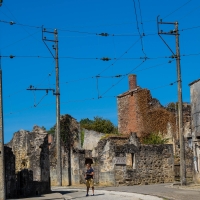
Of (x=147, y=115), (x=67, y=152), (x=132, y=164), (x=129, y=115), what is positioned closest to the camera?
(x=132, y=164)

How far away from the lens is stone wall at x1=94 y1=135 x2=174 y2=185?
34.2 meters

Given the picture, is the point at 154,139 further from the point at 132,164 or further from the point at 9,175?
the point at 9,175

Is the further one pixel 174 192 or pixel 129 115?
pixel 129 115

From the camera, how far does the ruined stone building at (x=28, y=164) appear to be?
22.5 metres

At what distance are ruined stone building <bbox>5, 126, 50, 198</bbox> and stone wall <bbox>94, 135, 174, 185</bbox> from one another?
7313mm

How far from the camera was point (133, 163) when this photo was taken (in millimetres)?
35531

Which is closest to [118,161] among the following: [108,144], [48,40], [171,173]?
[108,144]

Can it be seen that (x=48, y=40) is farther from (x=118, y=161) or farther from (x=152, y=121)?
(x=152, y=121)

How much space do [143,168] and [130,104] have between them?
876 inches

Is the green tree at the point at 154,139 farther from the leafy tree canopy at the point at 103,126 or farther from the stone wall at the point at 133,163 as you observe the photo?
the leafy tree canopy at the point at 103,126

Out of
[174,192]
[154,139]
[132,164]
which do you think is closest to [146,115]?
[154,139]

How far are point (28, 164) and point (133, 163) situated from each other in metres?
9.96

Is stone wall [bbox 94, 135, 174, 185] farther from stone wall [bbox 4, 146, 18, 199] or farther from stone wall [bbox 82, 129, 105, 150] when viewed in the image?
stone wall [bbox 82, 129, 105, 150]

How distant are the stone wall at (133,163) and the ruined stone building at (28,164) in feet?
24.0
